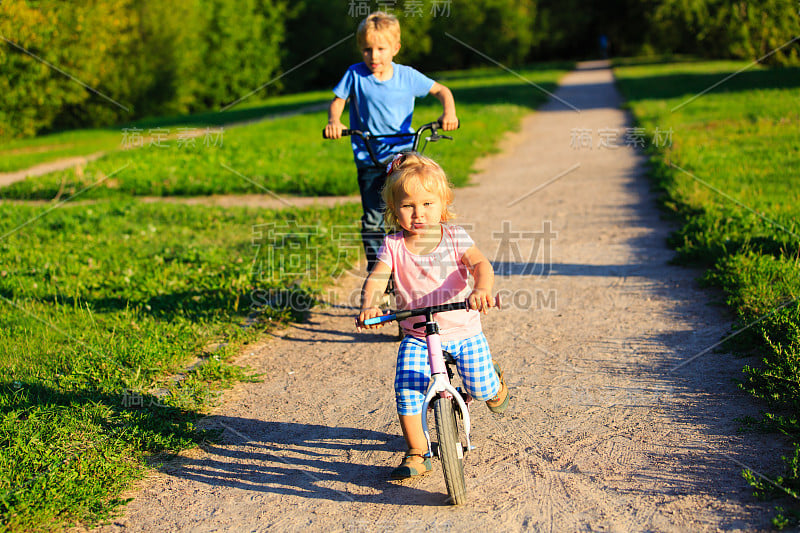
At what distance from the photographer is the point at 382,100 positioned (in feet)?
16.1

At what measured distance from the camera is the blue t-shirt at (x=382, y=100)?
16.1ft

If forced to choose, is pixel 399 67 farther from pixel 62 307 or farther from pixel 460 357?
pixel 62 307

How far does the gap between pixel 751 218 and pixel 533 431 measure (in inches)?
163

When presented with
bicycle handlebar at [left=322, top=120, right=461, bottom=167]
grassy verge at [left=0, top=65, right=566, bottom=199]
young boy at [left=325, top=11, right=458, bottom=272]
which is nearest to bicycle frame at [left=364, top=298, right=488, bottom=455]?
bicycle handlebar at [left=322, top=120, right=461, bottom=167]

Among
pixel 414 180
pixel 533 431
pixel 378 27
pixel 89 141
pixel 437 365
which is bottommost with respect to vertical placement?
pixel 533 431

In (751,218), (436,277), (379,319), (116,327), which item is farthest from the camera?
(751,218)

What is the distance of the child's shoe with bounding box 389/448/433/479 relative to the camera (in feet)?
10.6

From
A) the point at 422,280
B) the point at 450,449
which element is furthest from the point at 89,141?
the point at 450,449

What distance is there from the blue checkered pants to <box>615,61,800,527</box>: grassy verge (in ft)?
3.70

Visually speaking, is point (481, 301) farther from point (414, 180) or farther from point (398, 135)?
point (398, 135)

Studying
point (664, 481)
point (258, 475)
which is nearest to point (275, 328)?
point (258, 475)

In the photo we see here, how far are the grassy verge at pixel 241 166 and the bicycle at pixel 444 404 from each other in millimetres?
6896

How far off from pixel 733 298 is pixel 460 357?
2619 mm

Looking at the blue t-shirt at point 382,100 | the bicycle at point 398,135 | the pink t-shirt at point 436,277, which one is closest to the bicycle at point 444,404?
the pink t-shirt at point 436,277
